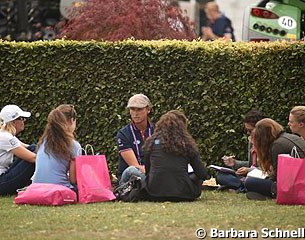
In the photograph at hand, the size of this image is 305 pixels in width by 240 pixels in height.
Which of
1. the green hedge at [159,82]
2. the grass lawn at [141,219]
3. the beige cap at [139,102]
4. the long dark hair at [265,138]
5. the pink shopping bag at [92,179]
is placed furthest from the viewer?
the green hedge at [159,82]

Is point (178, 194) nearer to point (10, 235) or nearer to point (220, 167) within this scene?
point (220, 167)

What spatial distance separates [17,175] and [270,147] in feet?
9.61

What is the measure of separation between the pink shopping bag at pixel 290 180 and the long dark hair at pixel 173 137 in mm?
1006

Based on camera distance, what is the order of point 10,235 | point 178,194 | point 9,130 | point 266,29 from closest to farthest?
point 10,235
point 178,194
point 9,130
point 266,29

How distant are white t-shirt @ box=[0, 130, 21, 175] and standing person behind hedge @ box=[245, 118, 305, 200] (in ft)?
8.99

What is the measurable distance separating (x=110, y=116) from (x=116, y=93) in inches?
12.5

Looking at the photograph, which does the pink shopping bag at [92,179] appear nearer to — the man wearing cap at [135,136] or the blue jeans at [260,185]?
the man wearing cap at [135,136]

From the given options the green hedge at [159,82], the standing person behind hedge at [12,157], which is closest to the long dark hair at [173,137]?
the standing person behind hedge at [12,157]

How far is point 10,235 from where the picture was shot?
9203 millimetres

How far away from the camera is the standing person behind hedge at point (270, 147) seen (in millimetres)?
11242

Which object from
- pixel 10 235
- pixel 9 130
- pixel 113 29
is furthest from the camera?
pixel 113 29

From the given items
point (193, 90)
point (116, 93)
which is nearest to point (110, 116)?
point (116, 93)

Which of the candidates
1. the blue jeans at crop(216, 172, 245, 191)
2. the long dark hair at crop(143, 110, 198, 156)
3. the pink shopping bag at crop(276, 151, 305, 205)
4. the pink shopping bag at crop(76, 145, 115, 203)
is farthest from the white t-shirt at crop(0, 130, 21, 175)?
the pink shopping bag at crop(276, 151, 305, 205)

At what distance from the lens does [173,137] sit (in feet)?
36.9
